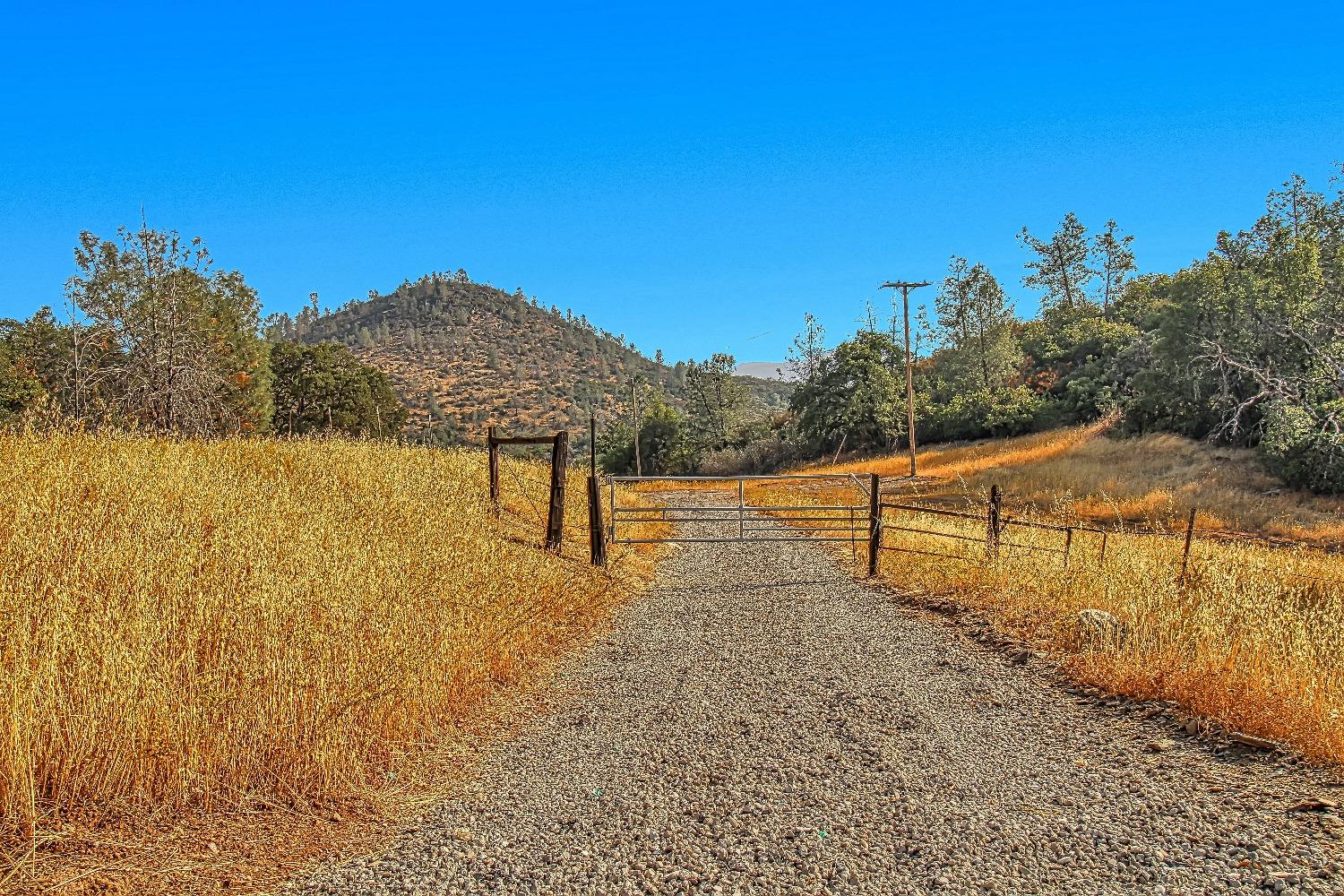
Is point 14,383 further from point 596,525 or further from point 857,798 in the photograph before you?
point 857,798

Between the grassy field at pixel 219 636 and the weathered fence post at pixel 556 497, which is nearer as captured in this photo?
the grassy field at pixel 219 636

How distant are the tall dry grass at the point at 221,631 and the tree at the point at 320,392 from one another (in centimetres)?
3681

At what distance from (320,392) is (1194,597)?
46.0 meters

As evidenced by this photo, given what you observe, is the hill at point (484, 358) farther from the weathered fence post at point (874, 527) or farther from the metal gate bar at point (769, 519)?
the weathered fence post at point (874, 527)

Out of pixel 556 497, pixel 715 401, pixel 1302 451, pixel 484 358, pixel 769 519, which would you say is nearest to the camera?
pixel 556 497

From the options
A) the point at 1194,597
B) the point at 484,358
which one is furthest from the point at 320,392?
the point at 484,358

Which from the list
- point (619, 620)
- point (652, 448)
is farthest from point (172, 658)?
point (652, 448)

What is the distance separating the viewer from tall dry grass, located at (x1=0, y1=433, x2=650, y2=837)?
436cm

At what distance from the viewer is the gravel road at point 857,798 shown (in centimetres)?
393

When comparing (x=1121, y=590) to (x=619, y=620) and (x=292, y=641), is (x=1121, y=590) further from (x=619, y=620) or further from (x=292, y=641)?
(x=292, y=641)

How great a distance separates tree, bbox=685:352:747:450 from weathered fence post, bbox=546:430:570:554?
51.4 m

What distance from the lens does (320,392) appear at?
45844mm

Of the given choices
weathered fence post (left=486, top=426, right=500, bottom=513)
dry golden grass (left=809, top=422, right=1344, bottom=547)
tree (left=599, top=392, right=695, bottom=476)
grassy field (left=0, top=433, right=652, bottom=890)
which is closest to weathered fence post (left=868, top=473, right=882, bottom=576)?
dry golden grass (left=809, top=422, right=1344, bottom=547)

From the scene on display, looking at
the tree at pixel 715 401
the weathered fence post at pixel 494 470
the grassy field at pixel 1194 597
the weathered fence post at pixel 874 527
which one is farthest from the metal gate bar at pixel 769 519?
the tree at pixel 715 401
